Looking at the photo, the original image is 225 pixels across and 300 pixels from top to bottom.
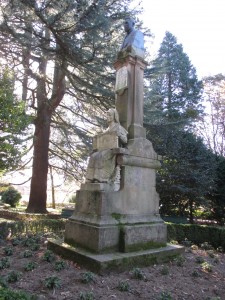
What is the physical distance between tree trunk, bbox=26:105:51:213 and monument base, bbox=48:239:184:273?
28.6 ft

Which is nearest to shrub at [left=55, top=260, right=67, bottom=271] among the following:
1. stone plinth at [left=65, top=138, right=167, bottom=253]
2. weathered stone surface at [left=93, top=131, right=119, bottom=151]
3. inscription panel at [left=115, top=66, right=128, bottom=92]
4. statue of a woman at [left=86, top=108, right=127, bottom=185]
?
stone plinth at [left=65, top=138, right=167, bottom=253]

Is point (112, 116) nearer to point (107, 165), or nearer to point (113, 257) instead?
point (107, 165)

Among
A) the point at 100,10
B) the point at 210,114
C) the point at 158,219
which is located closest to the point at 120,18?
the point at 100,10

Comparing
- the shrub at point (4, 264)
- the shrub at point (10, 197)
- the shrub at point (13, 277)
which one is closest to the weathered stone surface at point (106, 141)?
the shrub at point (4, 264)

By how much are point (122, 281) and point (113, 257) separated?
2.24ft

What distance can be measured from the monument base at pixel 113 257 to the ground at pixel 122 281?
0.35ft

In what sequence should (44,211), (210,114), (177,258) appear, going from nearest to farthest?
(177,258) → (44,211) → (210,114)

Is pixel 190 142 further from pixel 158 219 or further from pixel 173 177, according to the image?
pixel 158 219

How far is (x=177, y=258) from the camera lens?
563cm

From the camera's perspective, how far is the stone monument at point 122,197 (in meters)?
5.00

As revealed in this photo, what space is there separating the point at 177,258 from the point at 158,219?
867 mm

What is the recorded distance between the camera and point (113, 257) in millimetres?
4695

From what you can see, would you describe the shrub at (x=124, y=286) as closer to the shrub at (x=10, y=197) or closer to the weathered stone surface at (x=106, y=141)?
the weathered stone surface at (x=106, y=141)

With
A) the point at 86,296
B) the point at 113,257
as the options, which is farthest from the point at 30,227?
the point at 86,296
